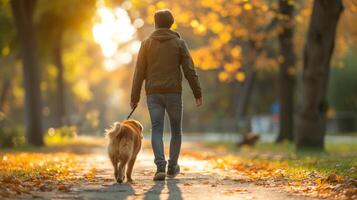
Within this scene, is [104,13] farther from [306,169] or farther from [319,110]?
[306,169]

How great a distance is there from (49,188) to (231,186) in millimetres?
2427

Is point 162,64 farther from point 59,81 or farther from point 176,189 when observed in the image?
point 59,81

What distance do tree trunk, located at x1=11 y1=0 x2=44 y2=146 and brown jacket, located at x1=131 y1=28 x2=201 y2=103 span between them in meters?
15.5

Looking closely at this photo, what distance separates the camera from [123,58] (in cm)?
5225

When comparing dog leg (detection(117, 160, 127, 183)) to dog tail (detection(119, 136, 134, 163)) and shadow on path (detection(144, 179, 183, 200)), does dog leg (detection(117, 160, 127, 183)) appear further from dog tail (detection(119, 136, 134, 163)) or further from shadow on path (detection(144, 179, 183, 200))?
shadow on path (detection(144, 179, 183, 200))

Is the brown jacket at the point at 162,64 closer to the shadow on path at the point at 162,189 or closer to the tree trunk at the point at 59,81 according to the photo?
the shadow on path at the point at 162,189

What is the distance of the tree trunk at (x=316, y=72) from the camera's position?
19891 mm

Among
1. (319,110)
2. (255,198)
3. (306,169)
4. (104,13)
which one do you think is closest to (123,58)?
(104,13)

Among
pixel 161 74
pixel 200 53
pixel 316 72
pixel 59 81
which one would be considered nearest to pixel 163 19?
pixel 161 74

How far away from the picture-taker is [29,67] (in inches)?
1011

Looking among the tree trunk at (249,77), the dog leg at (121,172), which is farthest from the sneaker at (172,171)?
the tree trunk at (249,77)

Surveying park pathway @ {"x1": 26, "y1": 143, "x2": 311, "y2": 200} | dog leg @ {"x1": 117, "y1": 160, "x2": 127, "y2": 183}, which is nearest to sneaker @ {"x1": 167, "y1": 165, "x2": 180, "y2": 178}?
park pathway @ {"x1": 26, "y1": 143, "x2": 311, "y2": 200}

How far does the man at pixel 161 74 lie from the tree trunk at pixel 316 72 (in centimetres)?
996

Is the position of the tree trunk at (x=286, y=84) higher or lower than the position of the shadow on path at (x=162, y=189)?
higher
